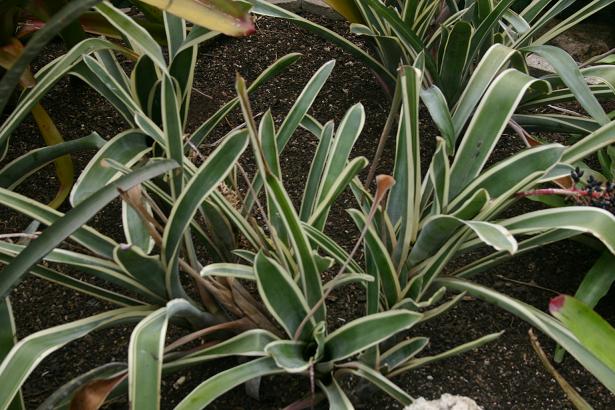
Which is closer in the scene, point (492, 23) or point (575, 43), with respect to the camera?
point (492, 23)

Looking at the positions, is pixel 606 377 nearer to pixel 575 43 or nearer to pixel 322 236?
pixel 322 236

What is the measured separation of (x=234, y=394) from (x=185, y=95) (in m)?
0.55

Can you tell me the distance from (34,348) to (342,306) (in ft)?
1.92

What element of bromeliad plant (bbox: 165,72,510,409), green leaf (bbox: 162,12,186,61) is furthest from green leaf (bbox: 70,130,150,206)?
bromeliad plant (bbox: 165,72,510,409)

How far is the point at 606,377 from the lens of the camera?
37.3 inches

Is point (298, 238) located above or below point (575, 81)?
below

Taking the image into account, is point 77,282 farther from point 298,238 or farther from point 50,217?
point 298,238

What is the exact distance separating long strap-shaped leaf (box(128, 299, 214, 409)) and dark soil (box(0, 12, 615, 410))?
1.07 ft

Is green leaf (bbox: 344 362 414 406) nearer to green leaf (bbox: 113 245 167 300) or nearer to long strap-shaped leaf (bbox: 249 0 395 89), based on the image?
green leaf (bbox: 113 245 167 300)

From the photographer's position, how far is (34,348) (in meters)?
0.94

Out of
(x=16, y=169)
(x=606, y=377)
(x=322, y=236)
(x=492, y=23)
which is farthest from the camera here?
(x=492, y=23)

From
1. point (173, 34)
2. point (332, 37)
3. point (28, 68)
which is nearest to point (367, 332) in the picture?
point (173, 34)

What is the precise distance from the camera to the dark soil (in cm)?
123

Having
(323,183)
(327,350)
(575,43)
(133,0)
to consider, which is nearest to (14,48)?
(133,0)
